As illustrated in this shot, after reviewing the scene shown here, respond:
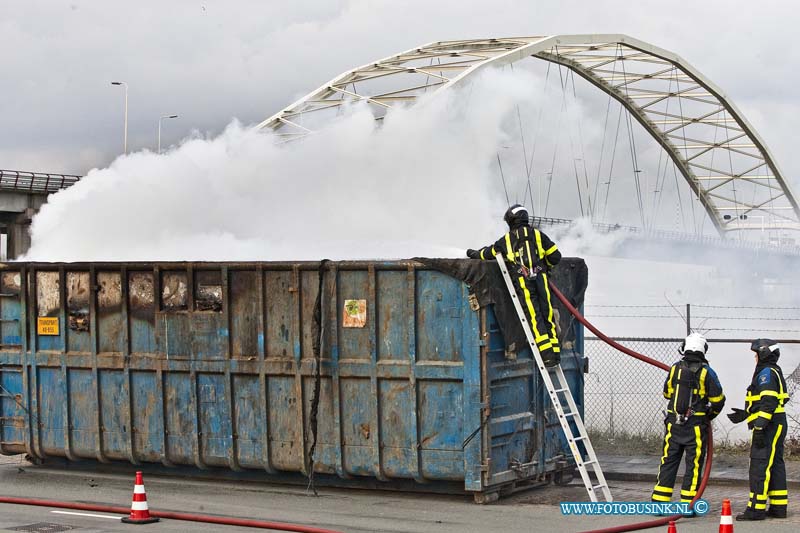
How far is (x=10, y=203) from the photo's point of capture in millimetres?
45688

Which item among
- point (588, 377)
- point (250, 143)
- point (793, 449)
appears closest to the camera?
point (793, 449)

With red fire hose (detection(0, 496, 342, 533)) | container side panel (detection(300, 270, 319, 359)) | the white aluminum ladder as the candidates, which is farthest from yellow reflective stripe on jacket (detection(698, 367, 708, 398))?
container side panel (detection(300, 270, 319, 359))

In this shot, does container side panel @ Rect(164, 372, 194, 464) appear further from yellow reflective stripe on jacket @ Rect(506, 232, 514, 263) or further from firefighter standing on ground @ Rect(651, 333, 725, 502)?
firefighter standing on ground @ Rect(651, 333, 725, 502)

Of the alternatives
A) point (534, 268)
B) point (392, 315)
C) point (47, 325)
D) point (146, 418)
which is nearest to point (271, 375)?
point (392, 315)

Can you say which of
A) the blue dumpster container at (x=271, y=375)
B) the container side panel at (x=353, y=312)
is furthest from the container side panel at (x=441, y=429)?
the container side panel at (x=353, y=312)

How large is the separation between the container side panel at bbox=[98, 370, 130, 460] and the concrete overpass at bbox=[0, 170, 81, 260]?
109 feet

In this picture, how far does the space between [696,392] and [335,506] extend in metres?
3.64

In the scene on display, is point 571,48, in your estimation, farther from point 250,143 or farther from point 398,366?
point 398,366

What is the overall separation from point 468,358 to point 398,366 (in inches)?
30.4

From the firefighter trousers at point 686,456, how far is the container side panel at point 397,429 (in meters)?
2.41

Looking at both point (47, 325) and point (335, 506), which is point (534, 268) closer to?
point (335, 506)

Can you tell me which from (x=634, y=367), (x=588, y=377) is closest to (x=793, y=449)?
(x=588, y=377)

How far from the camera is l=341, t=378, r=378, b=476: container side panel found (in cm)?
1211

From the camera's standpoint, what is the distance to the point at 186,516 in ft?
35.7
